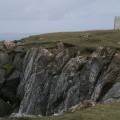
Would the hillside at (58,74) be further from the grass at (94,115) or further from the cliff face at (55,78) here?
the grass at (94,115)

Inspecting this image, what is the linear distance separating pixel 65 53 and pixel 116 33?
14900mm

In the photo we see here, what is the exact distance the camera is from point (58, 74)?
68.3 metres

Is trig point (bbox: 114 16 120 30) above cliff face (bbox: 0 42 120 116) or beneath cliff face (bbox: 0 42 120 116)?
above

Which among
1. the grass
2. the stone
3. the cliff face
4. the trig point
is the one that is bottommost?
the stone

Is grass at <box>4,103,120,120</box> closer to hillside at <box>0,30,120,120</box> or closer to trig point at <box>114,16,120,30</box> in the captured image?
hillside at <box>0,30,120,120</box>

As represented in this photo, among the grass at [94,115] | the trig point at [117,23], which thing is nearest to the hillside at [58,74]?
the grass at [94,115]

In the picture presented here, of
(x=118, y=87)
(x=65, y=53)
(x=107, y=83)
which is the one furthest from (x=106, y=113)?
(x=65, y=53)

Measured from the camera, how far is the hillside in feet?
187

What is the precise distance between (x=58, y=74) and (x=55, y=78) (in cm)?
112

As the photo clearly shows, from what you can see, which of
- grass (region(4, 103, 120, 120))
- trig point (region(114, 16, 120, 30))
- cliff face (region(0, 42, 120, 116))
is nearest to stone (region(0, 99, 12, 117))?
cliff face (region(0, 42, 120, 116))

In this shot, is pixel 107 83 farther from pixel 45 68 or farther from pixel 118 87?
pixel 45 68

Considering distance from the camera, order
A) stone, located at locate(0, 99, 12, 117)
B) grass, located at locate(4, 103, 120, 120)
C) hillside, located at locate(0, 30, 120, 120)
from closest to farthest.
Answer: grass, located at locate(4, 103, 120, 120) → hillside, located at locate(0, 30, 120, 120) → stone, located at locate(0, 99, 12, 117)

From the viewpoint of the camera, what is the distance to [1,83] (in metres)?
83.1

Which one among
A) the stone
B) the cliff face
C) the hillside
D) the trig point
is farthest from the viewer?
the trig point
